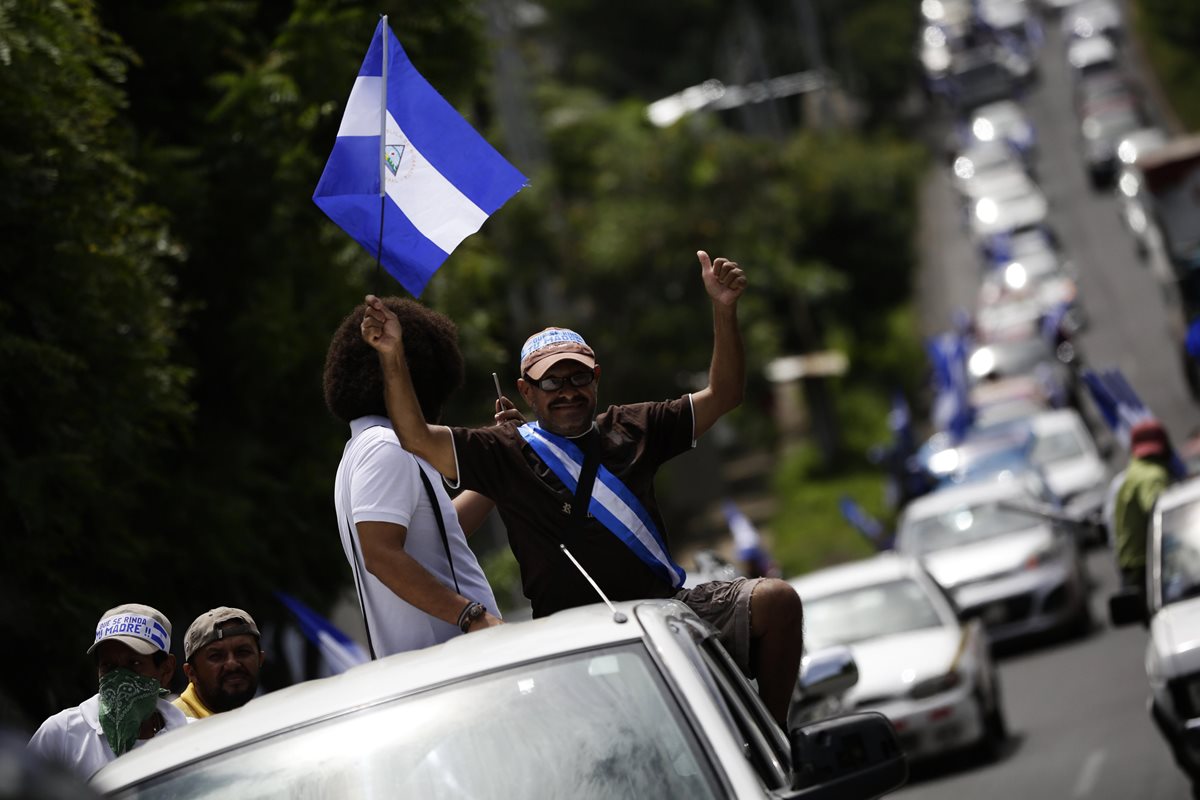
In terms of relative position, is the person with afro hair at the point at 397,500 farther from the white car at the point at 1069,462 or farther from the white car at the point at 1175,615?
the white car at the point at 1069,462

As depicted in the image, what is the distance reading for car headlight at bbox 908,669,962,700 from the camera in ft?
43.7

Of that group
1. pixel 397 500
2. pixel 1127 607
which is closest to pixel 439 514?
pixel 397 500

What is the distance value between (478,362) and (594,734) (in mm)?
10321

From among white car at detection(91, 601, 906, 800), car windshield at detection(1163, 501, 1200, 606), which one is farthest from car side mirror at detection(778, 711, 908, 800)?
car windshield at detection(1163, 501, 1200, 606)

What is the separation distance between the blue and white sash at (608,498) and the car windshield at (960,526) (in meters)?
13.7

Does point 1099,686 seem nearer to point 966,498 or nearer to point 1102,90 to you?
point 966,498

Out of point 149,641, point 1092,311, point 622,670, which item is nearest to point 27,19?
point 149,641

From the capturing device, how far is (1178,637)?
9.29 m

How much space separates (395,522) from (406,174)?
49.7 inches

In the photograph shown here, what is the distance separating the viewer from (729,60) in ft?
176

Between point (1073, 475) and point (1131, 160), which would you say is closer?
point (1073, 475)

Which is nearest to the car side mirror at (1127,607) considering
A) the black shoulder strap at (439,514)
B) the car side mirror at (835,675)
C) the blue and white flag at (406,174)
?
the car side mirror at (835,675)

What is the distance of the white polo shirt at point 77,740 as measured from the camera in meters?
5.70

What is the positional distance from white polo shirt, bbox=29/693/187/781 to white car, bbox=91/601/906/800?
132 cm
